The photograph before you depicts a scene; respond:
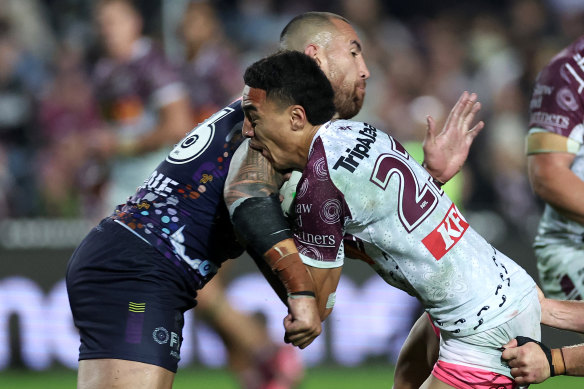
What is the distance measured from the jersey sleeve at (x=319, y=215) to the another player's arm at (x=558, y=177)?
5.45ft

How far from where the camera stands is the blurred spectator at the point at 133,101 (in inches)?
270

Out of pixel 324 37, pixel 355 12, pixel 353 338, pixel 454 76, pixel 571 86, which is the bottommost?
pixel 353 338

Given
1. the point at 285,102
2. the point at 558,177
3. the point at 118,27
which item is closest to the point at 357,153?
the point at 285,102

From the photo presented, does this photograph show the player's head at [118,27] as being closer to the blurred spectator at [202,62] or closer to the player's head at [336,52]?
the blurred spectator at [202,62]

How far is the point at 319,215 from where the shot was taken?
10.4 ft

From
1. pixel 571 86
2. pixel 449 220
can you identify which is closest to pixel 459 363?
pixel 449 220

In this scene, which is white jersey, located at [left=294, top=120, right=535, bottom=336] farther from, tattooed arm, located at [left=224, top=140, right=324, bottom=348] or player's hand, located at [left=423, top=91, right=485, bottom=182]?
player's hand, located at [left=423, top=91, right=485, bottom=182]

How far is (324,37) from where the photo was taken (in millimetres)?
3857

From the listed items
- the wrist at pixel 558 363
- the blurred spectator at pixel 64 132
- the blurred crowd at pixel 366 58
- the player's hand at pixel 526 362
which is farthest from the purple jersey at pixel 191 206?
the blurred spectator at pixel 64 132

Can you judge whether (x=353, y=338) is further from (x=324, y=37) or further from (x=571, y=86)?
(x=324, y=37)

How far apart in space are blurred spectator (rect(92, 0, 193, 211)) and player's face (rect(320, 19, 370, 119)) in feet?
10.2

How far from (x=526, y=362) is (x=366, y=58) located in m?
7.86

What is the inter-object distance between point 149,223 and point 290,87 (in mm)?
856

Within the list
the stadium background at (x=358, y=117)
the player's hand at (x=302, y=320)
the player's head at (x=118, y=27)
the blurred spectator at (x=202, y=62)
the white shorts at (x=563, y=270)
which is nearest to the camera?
the player's hand at (x=302, y=320)
